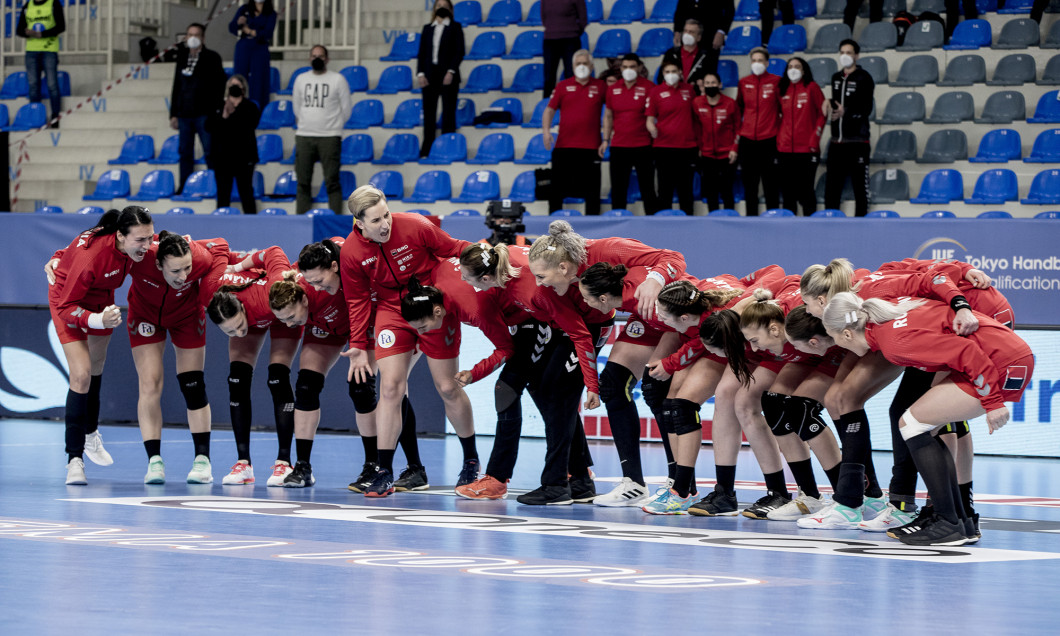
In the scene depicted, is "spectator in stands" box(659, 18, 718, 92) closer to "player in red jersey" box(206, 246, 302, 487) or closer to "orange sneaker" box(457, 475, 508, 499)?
"player in red jersey" box(206, 246, 302, 487)

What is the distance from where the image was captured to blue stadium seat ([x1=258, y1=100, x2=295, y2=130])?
19.5 m

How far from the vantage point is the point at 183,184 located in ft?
61.7

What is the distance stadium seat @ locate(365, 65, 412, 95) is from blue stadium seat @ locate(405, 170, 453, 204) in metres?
2.59

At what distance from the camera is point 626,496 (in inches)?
342

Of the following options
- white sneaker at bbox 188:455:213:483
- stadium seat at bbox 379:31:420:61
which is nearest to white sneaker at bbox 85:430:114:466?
white sneaker at bbox 188:455:213:483

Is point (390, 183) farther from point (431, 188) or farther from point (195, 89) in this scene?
point (195, 89)

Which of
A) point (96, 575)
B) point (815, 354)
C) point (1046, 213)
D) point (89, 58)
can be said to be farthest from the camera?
point (89, 58)

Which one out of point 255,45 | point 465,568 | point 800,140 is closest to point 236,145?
point 255,45

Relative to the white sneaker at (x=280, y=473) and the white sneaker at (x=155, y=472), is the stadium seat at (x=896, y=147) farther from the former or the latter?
the white sneaker at (x=155, y=472)

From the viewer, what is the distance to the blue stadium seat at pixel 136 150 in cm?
1997

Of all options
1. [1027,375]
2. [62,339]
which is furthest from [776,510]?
[62,339]

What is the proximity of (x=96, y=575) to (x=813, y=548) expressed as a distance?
11.3 feet

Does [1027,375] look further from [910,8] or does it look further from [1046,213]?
[910,8]

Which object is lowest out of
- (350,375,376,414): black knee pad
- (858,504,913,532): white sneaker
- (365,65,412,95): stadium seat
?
(858,504,913,532): white sneaker
